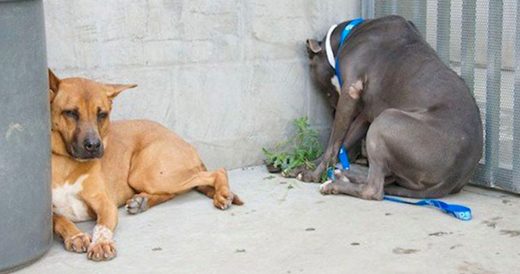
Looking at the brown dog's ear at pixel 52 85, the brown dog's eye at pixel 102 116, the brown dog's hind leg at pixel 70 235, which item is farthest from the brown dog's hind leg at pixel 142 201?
the brown dog's ear at pixel 52 85

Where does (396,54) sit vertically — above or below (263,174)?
above

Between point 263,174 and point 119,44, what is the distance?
4.65 feet

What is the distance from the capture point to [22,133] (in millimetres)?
4328

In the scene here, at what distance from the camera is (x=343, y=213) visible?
5535 millimetres

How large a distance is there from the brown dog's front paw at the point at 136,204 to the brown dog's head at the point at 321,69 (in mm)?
1868

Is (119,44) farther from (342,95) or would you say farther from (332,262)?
(332,262)

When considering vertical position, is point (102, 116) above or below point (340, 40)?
below

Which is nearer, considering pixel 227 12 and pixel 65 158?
pixel 65 158

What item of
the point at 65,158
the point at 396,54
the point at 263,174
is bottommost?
the point at 263,174

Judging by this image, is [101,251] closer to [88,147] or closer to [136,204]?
[88,147]

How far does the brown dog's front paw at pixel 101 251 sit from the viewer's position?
464 cm

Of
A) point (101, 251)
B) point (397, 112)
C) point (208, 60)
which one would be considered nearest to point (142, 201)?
point (101, 251)

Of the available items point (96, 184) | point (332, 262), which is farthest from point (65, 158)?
point (332, 262)

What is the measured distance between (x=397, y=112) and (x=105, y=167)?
187cm
